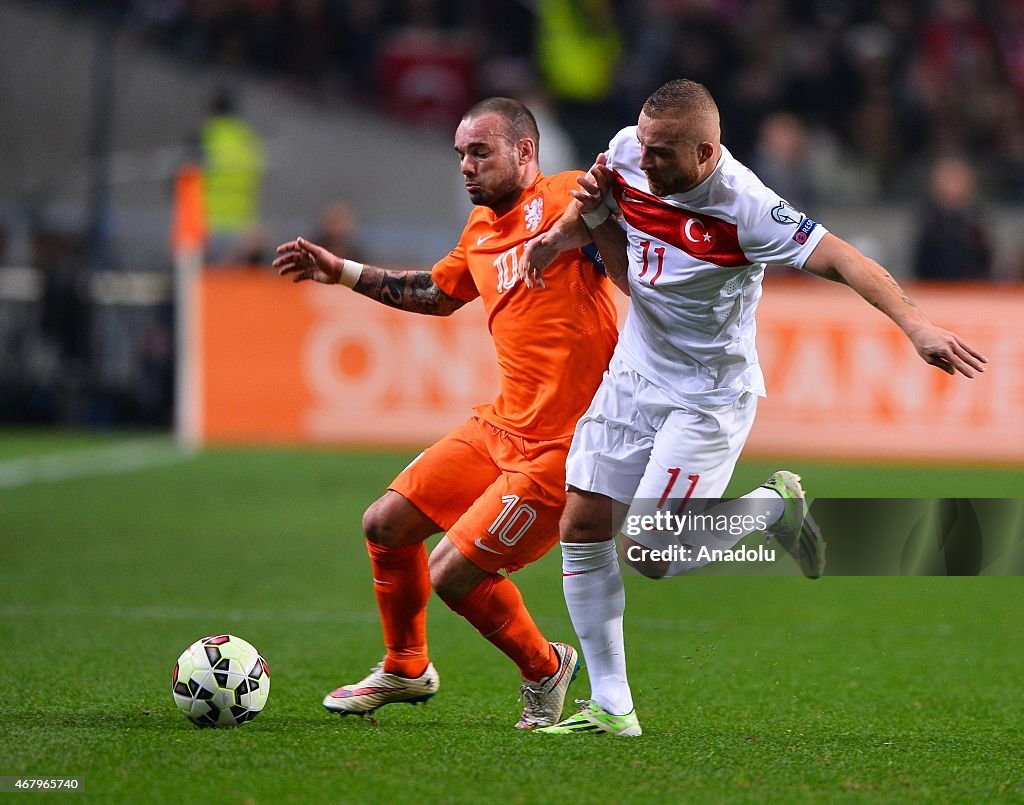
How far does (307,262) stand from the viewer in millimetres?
5418

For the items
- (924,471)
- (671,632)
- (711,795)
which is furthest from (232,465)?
(711,795)

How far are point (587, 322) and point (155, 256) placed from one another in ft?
40.8

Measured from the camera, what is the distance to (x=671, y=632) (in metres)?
7.14

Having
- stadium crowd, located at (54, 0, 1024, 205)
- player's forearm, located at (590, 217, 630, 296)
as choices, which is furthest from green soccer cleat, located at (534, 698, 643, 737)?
stadium crowd, located at (54, 0, 1024, 205)

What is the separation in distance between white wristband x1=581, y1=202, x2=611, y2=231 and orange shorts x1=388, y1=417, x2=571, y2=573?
0.72 meters

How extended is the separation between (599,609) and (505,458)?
592mm

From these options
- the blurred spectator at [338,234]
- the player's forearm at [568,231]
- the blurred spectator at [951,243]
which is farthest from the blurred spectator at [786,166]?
the player's forearm at [568,231]

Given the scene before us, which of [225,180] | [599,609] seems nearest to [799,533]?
[599,609]

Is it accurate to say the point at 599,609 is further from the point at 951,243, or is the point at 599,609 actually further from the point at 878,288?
the point at 951,243

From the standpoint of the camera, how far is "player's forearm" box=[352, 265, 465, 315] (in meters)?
5.52

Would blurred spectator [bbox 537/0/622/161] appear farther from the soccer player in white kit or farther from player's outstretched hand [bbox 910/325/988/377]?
player's outstretched hand [bbox 910/325/988/377]

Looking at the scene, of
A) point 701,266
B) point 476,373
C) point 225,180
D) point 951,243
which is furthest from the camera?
point 225,180

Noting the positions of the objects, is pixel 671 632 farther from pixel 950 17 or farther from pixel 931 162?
pixel 950 17

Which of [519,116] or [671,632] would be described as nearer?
[519,116]
